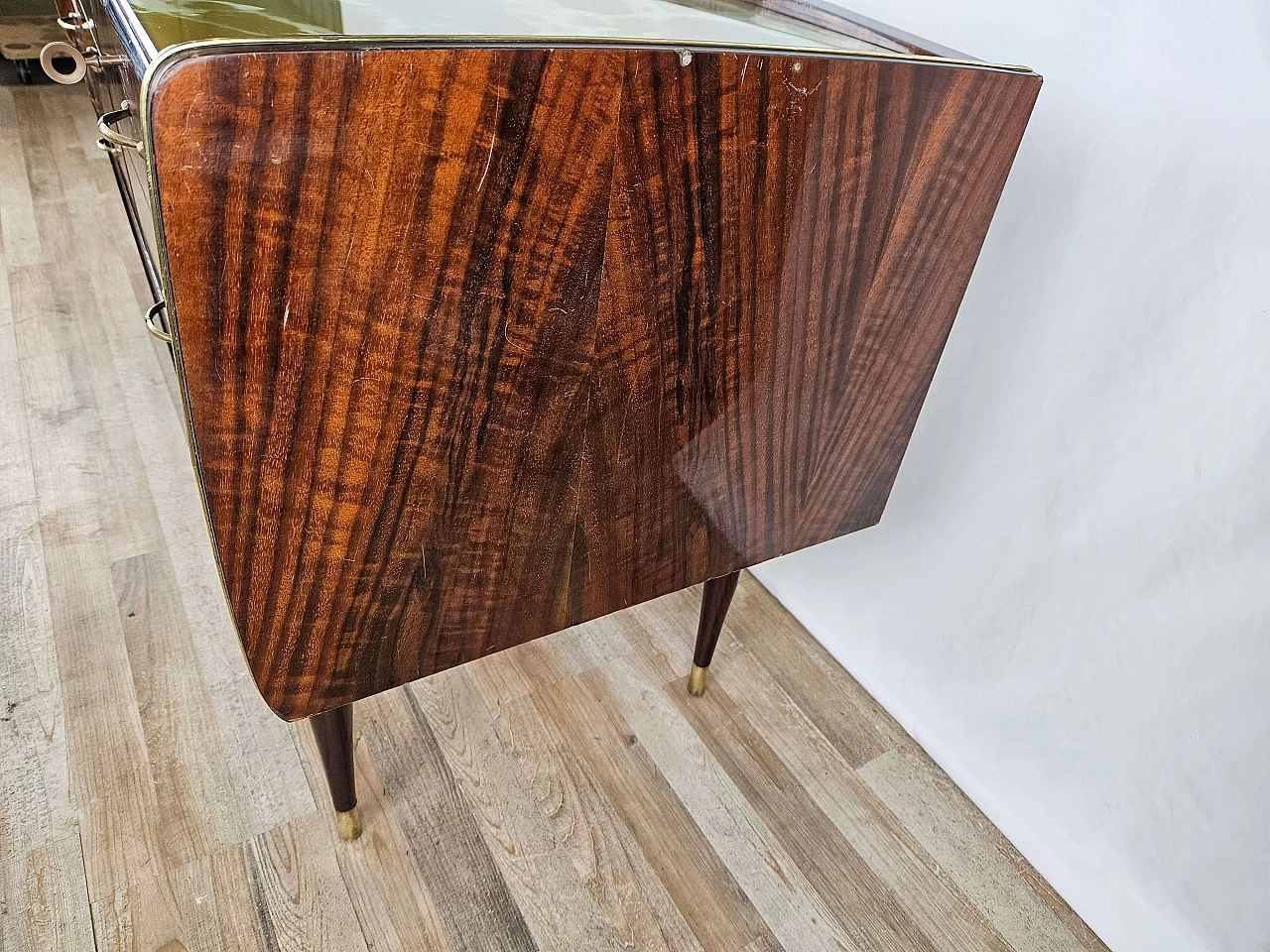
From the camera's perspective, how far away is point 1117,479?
28.9 inches

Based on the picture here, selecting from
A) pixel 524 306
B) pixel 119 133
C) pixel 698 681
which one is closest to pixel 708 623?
pixel 698 681

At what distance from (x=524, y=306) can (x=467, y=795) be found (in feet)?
1.97

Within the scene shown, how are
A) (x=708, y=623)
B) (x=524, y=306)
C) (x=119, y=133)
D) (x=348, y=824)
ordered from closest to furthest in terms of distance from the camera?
(x=524, y=306) < (x=119, y=133) < (x=348, y=824) < (x=708, y=623)

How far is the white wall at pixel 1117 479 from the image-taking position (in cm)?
63

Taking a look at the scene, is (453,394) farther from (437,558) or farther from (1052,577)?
(1052,577)

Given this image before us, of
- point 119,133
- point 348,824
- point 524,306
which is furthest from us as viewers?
point 348,824

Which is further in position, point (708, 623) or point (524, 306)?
point (708, 623)

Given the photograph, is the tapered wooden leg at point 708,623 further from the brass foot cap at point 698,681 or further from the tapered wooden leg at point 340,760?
the tapered wooden leg at point 340,760

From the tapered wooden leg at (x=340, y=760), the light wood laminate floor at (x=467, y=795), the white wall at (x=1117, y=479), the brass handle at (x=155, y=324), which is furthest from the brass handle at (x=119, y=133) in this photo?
the white wall at (x=1117, y=479)

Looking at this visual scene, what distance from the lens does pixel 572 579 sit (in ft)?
2.10

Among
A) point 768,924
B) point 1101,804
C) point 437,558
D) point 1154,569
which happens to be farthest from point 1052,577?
point 437,558

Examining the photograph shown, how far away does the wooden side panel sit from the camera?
0.40 metres

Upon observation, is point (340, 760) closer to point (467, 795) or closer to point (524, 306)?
point (467, 795)

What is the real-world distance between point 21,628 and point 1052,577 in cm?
114
